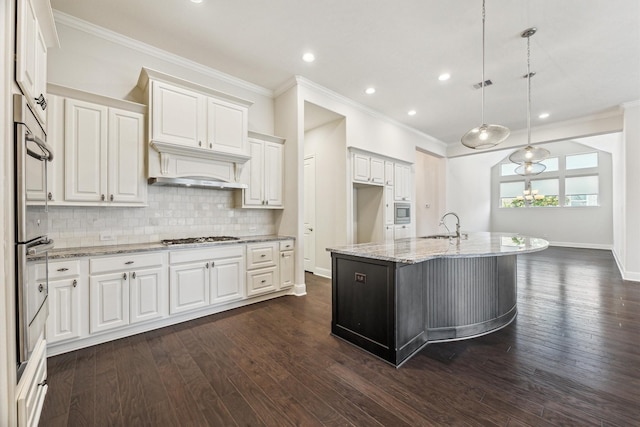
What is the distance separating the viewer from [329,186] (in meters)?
5.00

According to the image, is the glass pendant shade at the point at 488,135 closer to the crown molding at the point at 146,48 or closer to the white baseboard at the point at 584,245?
the crown molding at the point at 146,48

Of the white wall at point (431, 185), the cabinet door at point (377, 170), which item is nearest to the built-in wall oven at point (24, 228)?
the cabinet door at point (377, 170)

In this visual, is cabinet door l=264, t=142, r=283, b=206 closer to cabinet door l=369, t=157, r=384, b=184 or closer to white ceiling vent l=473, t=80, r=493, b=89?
cabinet door l=369, t=157, r=384, b=184

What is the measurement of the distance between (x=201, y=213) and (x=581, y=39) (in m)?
5.01

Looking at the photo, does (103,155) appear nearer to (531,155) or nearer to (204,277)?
(204,277)

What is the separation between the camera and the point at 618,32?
294 cm

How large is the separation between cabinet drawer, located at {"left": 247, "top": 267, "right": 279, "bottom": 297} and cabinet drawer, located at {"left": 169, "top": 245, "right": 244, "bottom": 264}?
356 mm

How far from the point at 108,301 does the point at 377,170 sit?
14.6ft

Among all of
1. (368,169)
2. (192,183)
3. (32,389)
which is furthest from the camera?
(368,169)

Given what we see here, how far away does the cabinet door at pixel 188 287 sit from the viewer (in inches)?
114

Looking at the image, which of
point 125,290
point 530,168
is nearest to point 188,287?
point 125,290

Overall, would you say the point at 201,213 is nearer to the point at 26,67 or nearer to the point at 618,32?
the point at 26,67

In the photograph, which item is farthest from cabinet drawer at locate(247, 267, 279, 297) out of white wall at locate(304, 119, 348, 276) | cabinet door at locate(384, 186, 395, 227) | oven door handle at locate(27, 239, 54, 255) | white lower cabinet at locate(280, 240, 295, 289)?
cabinet door at locate(384, 186, 395, 227)

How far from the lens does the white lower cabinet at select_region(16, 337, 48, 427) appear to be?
48.1 inches
